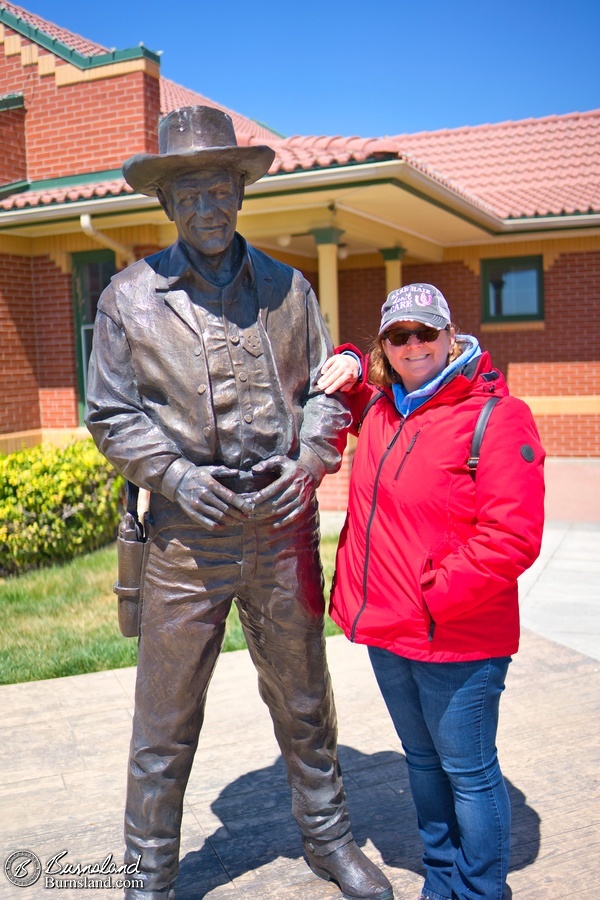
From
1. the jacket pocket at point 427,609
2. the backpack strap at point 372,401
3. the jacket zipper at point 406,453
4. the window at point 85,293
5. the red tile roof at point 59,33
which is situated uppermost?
the red tile roof at point 59,33

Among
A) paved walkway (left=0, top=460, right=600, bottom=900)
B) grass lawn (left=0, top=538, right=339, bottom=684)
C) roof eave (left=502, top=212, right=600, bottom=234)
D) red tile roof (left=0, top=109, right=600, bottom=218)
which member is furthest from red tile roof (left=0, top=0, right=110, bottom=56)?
paved walkway (left=0, top=460, right=600, bottom=900)

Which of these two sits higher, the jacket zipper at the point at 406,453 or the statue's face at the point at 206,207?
the statue's face at the point at 206,207

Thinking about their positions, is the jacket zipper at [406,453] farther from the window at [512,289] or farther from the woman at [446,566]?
the window at [512,289]

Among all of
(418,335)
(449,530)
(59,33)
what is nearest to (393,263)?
(59,33)

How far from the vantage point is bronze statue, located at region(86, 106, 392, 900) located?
94.8 inches

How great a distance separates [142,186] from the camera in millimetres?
2523

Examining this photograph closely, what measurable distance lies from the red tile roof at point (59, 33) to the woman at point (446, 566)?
423 inches

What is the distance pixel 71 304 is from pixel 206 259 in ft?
28.7

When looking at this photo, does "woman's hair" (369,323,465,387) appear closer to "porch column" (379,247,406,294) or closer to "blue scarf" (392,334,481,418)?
"blue scarf" (392,334,481,418)

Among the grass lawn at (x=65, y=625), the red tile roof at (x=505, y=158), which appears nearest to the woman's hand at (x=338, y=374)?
the grass lawn at (x=65, y=625)

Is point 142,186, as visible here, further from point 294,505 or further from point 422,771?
point 422,771

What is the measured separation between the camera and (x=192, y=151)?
90.8 inches

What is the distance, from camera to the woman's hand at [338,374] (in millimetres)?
2643

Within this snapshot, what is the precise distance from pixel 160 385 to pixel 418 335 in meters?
0.75
